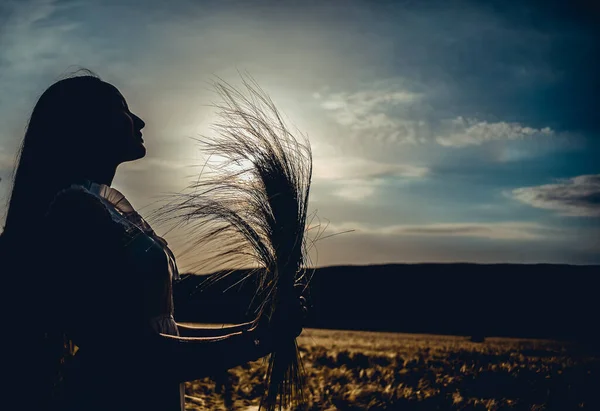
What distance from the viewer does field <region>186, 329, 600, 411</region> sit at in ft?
10.7

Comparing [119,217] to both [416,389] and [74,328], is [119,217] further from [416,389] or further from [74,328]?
[416,389]


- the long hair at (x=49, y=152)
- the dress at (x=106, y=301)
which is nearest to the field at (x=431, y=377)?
the dress at (x=106, y=301)

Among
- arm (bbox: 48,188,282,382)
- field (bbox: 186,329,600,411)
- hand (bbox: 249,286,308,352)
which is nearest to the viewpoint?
arm (bbox: 48,188,282,382)

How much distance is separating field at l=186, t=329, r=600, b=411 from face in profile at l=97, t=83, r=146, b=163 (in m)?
1.36

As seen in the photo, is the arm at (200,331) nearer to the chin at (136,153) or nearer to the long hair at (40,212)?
the long hair at (40,212)

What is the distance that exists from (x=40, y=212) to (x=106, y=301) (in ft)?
1.40

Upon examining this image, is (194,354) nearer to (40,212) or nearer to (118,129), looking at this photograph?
(40,212)

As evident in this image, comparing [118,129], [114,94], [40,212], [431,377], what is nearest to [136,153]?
[118,129]

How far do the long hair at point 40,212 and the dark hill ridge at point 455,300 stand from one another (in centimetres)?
148

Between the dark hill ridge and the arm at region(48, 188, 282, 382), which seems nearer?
the arm at region(48, 188, 282, 382)

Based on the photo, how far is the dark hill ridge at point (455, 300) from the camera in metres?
3.84

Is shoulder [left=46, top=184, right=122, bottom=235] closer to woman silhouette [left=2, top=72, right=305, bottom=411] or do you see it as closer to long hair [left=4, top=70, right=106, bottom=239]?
woman silhouette [left=2, top=72, right=305, bottom=411]

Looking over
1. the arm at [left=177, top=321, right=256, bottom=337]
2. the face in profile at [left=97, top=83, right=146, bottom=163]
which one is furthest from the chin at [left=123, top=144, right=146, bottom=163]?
the arm at [left=177, top=321, right=256, bottom=337]

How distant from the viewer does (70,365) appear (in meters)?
1.86
